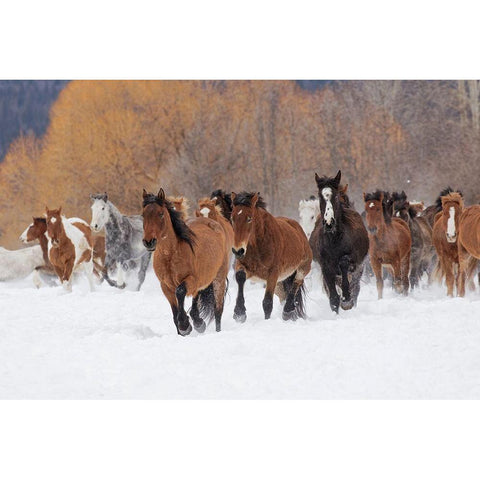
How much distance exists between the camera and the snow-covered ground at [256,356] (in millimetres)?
7414

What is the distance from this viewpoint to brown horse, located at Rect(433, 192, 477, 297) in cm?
1085

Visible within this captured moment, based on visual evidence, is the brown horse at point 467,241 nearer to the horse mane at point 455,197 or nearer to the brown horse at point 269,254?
the horse mane at point 455,197

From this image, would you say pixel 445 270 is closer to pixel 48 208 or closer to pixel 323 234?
pixel 323 234

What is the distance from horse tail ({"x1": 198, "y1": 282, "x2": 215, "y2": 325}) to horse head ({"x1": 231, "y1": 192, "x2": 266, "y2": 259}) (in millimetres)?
630

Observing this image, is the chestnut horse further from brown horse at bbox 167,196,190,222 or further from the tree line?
brown horse at bbox 167,196,190,222

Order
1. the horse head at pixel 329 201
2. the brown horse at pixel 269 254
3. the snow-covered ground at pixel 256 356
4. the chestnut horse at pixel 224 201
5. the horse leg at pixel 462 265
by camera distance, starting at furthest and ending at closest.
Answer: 1. the horse leg at pixel 462 265
2. the chestnut horse at pixel 224 201
3. the horse head at pixel 329 201
4. the brown horse at pixel 269 254
5. the snow-covered ground at pixel 256 356

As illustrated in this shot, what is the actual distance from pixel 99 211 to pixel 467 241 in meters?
4.75

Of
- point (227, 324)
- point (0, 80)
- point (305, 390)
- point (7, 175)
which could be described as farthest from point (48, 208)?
point (305, 390)

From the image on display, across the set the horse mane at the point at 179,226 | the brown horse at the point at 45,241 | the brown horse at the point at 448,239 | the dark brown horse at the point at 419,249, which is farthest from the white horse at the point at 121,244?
the brown horse at the point at 448,239

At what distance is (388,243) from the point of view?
1170cm

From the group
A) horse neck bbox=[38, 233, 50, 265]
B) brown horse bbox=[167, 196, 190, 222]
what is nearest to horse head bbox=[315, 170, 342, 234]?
brown horse bbox=[167, 196, 190, 222]

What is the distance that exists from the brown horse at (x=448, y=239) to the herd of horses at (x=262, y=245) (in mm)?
13

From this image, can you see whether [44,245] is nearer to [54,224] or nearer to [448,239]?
[54,224]

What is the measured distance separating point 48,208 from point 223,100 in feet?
8.68
